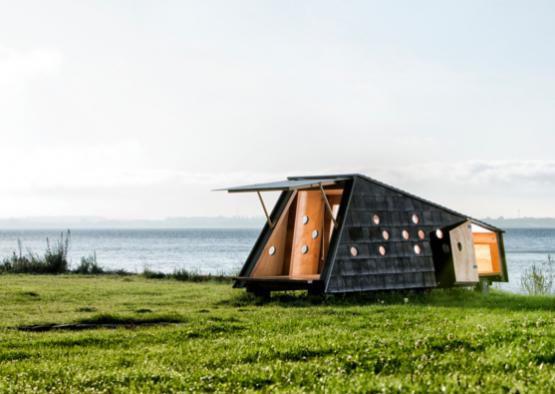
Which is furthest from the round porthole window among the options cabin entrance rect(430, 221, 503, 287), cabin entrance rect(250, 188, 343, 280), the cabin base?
the cabin base

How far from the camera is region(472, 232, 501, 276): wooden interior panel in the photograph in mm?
21344

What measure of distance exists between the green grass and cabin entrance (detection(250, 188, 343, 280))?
6.52ft

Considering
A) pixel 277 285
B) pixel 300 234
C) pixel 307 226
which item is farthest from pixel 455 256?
pixel 277 285

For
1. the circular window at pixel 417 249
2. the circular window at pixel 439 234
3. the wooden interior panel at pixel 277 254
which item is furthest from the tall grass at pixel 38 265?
the circular window at pixel 439 234

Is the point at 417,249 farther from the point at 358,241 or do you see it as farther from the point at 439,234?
the point at 358,241

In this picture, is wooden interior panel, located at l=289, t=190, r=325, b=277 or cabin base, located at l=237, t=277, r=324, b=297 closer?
cabin base, located at l=237, t=277, r=324, b=297

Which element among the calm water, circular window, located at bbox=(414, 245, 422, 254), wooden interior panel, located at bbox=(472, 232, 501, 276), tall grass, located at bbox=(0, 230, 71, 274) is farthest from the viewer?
the calm water

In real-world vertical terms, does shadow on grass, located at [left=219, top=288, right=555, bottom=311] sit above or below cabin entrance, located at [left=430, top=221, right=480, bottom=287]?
below

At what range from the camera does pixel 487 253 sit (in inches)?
851

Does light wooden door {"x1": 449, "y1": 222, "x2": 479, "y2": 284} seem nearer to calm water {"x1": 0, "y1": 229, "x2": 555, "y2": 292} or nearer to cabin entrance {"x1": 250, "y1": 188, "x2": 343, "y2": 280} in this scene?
cabin entrance {"x1": 250, "y1": 188, "x2": 343, "y2": 280}

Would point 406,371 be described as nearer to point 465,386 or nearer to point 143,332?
point 465,386

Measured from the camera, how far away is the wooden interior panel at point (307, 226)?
20.1 m

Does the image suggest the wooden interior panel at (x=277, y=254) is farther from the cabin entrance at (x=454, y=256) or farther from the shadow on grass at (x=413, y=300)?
the cabin entrance at (x=454, y=256)

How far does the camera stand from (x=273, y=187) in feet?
59.4
